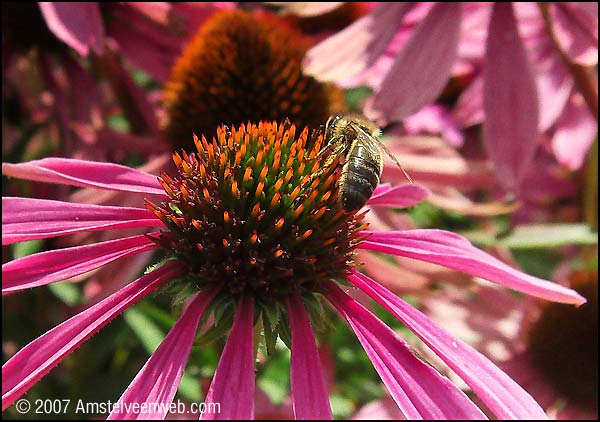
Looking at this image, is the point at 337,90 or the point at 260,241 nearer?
the point at 260,241

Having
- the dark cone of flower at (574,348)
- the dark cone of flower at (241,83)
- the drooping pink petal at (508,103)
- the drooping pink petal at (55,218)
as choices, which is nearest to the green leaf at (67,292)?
the dark cone of flower at (241,83)

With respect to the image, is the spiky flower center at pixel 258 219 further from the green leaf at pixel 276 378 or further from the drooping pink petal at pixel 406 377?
the green leaf at pixel 276 378

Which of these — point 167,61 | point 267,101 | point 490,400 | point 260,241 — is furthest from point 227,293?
point 167,61

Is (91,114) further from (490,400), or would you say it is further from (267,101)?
(490,400)

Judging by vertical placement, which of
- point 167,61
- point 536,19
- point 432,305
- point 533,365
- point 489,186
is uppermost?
point 167,61

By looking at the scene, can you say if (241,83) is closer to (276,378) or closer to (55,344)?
(276,378)

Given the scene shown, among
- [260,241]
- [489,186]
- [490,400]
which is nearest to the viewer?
[490,400]
